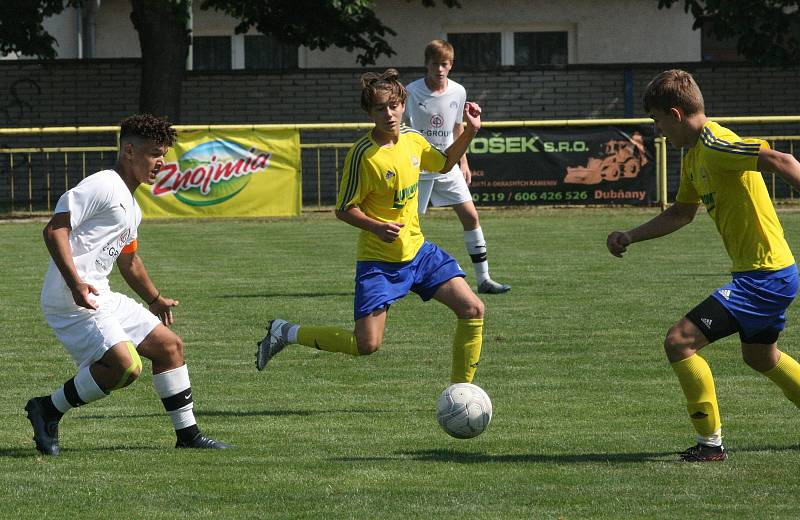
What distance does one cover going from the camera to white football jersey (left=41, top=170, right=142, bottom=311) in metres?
6.24

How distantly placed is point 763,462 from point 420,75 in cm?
1974

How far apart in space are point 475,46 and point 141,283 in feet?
84.2

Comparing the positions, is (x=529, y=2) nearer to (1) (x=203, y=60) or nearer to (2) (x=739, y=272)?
(1) (x=203, y=60)

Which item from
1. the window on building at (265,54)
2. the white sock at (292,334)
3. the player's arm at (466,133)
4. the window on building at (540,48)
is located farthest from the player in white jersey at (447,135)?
the window on building at (265,54)

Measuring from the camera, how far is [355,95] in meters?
25.8

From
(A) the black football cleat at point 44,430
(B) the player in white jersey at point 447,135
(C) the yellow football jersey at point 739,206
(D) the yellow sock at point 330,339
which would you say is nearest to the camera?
(C) the yellow football jersey at point 739,206

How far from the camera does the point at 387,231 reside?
7242mm

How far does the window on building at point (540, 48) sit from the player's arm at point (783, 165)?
2641 cm

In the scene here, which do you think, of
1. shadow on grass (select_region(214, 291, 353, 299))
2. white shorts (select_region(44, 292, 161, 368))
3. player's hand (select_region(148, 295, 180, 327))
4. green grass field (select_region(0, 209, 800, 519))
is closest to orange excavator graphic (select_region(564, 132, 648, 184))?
green grass field (select_region(0, 209, 800, 519))

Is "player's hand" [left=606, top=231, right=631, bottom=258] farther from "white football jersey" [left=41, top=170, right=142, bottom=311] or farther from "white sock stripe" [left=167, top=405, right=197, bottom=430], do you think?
"white football jersey" [left=41, top=170, right=142, bottom=311]

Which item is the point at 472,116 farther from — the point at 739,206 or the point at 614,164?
the point at 614,164

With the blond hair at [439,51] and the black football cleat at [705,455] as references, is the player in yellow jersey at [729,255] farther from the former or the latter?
the blond hair at [439,51]

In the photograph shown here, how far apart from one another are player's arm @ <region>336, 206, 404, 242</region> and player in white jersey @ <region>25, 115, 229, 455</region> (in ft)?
4.06

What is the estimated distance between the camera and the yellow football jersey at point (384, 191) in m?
7.47
